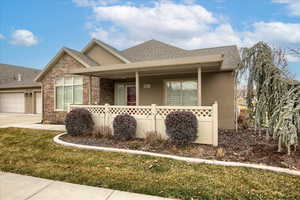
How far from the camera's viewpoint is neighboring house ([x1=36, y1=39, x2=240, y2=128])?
9.33 m

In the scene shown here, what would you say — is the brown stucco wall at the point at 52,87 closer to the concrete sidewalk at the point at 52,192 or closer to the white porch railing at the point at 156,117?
the white porch railing at the point at 156,117

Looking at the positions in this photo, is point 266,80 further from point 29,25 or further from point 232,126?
point 29,25

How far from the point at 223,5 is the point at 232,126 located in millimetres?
7471

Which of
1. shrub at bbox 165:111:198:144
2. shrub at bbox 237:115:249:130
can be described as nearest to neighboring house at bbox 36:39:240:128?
shrub at bbox 237:115:249:130

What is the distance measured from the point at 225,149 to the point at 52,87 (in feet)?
38.1

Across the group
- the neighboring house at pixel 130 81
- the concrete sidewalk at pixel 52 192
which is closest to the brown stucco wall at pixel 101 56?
the neighboring house at pixel 130 81

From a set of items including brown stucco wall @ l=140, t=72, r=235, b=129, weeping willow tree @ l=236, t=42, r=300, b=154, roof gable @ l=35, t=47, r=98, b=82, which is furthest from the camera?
roof gable @ l=35, t=47, r=98, b=82

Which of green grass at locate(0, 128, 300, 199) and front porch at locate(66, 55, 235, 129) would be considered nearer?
green grass at locate(0, 128, 300, 199)

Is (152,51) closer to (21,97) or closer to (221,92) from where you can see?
(221,92)

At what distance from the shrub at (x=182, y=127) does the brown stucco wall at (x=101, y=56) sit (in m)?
6.92

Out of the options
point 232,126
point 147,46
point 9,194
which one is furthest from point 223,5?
point 9,194

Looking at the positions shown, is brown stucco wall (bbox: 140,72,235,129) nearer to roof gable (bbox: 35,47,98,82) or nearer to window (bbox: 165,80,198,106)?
window (bbox: 165,80,198,106)

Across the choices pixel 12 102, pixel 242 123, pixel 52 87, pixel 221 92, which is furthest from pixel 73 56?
pixel 12 102

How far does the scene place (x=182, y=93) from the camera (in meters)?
10.3
